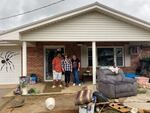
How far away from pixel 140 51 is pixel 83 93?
36.9 ft

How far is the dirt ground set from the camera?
33.0 feet

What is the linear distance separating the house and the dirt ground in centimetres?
295

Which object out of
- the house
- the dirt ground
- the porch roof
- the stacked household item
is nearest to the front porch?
the house

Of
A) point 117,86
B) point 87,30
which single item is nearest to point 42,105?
point 117,86

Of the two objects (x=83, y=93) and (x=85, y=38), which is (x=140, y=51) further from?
(x=83, y=93)

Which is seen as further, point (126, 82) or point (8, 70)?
point (8, 70)

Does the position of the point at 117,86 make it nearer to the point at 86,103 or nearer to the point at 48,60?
the point at 86,103

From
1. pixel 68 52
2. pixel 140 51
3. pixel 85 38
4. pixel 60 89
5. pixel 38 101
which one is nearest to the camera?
pixel 38 101

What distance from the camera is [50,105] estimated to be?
10133mm

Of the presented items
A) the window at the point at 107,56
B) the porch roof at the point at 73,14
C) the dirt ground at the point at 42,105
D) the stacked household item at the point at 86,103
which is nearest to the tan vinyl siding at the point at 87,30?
the porch roof at the point at 73,14

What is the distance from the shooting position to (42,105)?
36.1ft

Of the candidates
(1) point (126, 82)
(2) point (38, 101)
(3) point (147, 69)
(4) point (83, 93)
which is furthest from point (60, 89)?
(3) point (147, 69)

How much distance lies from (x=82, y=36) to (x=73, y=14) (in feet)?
4.05

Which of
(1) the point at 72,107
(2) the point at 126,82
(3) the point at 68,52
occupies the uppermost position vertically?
(3) the point at 68,52
